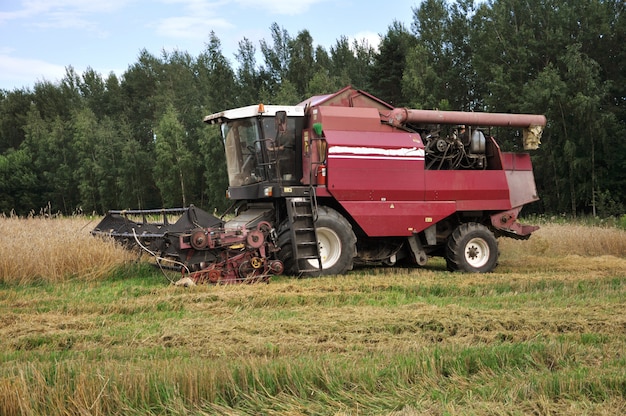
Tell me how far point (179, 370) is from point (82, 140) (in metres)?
47.0

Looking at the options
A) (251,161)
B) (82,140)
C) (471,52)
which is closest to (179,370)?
(251,161)

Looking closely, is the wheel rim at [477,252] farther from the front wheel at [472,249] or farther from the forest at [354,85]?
the forest at [354,85]

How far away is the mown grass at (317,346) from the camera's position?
11.8 feet

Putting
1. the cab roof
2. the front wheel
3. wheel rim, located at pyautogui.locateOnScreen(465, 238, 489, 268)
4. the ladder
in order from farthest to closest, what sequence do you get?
wheel rim, located at pyautogui.locateOnScreen(465, 238, 489, 268) < the front wheel < the cab roof < the ladder

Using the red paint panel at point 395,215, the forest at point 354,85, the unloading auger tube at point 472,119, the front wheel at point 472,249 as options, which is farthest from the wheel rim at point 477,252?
the forest at point 354,85

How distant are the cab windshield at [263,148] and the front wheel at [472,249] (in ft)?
9.37

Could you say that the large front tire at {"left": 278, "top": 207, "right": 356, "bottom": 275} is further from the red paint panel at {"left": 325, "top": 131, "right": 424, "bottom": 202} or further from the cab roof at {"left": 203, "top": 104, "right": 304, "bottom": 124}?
the cab roof at {"left": 203, "top": 104, "right": 304, "bottom": 124}

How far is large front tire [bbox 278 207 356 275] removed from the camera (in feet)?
30.7

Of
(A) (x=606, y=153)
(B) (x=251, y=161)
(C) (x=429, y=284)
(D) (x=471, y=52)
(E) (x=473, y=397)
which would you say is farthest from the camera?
(D) (x=471, y=52)

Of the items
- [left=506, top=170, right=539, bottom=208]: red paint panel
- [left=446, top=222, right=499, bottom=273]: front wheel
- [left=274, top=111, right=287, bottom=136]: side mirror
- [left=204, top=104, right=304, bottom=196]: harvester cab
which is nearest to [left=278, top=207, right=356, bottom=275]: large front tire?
[left=204, top=104, right=304, bottom=196]: harvester cab

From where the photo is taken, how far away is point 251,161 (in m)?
10.3

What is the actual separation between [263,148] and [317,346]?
5.47m

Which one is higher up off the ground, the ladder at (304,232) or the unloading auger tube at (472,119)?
the unloading auger tube at (472,119)

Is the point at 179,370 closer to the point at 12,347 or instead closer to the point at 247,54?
the point at 12,347
